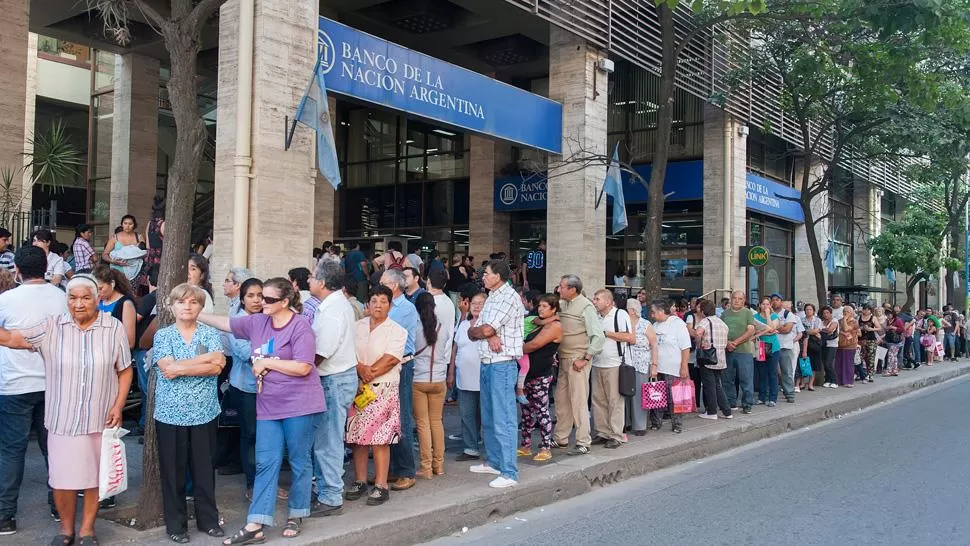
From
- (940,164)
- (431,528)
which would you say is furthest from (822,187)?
(431,528)

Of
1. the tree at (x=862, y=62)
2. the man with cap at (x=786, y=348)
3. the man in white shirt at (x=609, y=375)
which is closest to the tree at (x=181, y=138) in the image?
the man in white shirt at (x=609, y=375)

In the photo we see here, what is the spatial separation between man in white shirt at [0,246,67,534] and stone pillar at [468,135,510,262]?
53.1 ft

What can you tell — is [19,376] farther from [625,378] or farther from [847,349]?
[847,349]

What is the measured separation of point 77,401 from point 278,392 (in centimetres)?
121

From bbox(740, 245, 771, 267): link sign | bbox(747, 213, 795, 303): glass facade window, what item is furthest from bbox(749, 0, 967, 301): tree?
bbox(747, 213, 795, 303): glass facade window

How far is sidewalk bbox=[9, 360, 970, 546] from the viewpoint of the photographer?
5.48 m

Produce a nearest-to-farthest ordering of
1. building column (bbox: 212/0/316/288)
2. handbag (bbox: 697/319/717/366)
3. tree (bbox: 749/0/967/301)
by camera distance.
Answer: building column (bbox: 212/0/316/288) → tree (bbox: 749/0/967/301) → handbag (bbox: 697/319/717/366)

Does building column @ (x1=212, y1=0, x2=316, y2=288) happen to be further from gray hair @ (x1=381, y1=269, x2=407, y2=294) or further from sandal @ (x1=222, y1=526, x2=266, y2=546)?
sandal @ (x1=222, y1=526, x2=266, y2=546)

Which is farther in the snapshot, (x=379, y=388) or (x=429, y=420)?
(x=429, y=420)

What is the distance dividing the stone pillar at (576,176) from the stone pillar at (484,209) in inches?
197

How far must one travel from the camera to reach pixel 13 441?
5.34 metres

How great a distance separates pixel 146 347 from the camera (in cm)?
756

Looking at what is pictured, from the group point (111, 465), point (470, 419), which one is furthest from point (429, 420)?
point (111, 465)

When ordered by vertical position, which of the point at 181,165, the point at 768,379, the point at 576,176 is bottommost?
the point at 768,379
